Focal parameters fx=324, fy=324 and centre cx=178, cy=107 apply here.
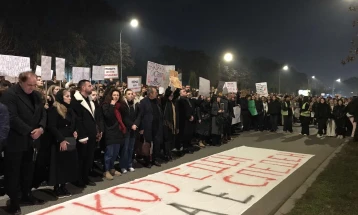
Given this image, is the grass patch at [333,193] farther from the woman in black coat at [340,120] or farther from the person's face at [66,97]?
the woman in black coat at [340,120]

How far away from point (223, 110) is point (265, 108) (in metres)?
6.07

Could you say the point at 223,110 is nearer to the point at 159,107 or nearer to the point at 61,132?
the point at 159,107

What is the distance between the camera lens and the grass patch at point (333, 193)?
5.07 m

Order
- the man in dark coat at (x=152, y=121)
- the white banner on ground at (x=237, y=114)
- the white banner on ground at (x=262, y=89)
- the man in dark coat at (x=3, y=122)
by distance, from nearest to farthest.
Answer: the man in dark coat at (x=3, y=122), the man in dark coat at (x=152, y=121), the white banner on ground at (x=237, y=114), the white banner on ground at (x=262, y=89)

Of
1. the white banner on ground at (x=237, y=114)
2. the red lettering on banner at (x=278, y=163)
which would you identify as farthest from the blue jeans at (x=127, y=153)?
the white banner on ground at (x=237, y=114)

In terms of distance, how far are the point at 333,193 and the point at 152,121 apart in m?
4.25

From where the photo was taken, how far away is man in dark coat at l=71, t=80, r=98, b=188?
20.1ft

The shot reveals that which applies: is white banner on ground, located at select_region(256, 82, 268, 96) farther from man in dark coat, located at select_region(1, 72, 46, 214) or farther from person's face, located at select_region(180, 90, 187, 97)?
man in dark coat, located at select_region(1, 72, 46, 214)

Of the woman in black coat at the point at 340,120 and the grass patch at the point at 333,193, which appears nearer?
the grass patch at the point at 333,193

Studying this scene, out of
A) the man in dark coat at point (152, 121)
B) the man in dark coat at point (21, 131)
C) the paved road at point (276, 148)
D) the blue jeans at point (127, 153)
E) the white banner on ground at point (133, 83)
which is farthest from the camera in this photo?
the white banner on ground at point (133, 83)

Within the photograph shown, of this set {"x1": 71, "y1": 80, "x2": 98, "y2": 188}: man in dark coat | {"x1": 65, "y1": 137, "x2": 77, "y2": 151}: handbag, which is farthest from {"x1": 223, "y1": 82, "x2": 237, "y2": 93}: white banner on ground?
{"x1": 65, "y1": 137, "x2": 77, "y2": 151}: handbag

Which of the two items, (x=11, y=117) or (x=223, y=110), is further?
(x=223, y=110)

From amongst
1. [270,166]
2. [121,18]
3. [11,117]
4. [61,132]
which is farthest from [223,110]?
[121,18]

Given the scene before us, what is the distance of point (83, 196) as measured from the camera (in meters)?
5.58
